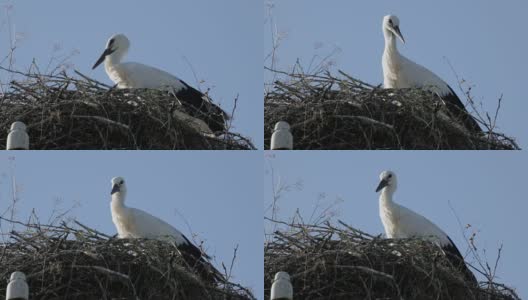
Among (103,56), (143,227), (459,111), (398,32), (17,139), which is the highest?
(398,32)

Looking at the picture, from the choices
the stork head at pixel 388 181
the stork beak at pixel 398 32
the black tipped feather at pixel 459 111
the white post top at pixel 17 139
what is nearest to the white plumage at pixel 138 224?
the white post top at pixel 17 139

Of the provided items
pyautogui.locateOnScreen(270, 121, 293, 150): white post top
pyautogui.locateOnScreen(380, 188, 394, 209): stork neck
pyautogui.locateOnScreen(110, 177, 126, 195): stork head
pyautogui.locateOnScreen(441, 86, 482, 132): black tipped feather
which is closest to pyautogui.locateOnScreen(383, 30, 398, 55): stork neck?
pyautogui.locateOnScreen(441, 86, 482, 132): black tipped feather

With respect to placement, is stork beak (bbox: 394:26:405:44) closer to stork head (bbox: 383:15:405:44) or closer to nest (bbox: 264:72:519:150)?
stork head (bbox: 383:15:405:44)

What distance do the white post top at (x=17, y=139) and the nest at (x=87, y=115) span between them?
70cm

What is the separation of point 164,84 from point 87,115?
995 mm

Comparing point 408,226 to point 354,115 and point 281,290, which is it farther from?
point 281,290

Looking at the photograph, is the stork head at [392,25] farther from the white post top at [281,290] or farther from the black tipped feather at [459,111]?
the white post top at [281,290]

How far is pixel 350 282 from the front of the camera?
867 cm

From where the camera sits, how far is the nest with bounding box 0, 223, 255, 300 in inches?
337

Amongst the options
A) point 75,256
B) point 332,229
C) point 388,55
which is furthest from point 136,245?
point 388,55

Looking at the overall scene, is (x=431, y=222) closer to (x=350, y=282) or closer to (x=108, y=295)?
(x=350, y=282)

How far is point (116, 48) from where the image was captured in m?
10.9

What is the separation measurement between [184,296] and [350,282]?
81 centimetres

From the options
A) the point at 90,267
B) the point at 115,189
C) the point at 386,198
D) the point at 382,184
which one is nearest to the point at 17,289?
the point at 90,267
